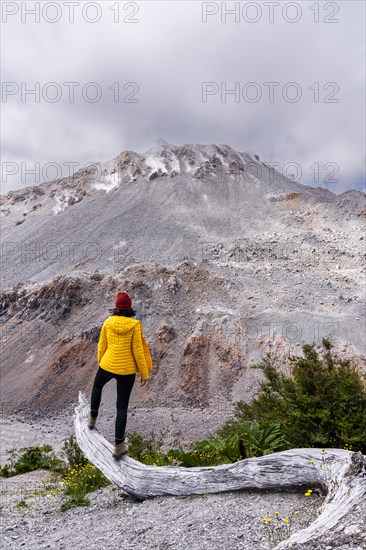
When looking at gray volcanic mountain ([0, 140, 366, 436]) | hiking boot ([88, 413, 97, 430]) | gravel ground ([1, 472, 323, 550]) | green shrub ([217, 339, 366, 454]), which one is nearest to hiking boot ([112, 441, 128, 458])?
gravel ground ([1, 472, 323, 550])

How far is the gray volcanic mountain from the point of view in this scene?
28.8 m

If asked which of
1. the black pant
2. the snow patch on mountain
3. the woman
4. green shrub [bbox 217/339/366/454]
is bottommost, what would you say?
green shrub [bbox 217/339/366/454]

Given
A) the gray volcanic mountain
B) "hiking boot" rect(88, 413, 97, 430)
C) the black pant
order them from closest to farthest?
the black pant → "hiking boot" rect(88, 413, 97, 430) → the gray volcanic mountain

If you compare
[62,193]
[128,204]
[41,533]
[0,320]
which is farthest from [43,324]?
[62,193]

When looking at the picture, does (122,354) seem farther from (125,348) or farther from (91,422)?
(91,422)

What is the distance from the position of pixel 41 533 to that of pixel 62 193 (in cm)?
6641

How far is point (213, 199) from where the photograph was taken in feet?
180

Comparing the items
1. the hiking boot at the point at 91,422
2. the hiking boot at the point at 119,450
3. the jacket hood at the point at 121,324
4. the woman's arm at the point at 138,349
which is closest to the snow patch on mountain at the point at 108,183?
the hiking boot at the point at 91,422

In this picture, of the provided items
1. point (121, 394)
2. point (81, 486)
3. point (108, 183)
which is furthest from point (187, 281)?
point (108, 183)

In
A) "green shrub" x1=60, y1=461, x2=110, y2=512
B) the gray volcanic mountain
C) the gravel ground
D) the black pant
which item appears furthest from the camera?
the gray volcanic mountain

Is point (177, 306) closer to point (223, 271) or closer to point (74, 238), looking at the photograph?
point (223, 271)

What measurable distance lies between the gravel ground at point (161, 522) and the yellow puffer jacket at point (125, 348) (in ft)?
6.11

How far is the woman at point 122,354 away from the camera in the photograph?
700 cm

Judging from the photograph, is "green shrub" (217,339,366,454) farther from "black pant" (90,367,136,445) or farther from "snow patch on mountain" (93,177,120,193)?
"snow patch on mountain" (93,177,120,193)
